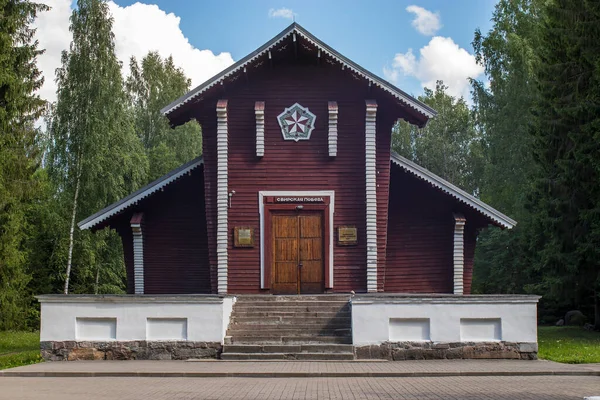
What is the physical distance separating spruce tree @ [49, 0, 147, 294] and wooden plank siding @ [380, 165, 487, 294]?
54.6ft

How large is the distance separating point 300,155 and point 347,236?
2.64 meters

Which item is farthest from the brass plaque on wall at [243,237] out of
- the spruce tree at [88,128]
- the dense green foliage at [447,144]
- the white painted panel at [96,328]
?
the dense green foliage at [447,144]

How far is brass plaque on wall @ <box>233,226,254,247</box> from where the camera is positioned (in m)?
22.0

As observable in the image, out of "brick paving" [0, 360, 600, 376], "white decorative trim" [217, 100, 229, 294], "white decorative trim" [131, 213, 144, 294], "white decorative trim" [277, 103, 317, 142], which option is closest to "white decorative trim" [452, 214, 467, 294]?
"white decorative trim" [277, 103, 317, 142]

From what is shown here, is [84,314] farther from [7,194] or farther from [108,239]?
[108,239]

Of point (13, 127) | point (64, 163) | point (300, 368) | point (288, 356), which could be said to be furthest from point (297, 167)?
point (64, 163)

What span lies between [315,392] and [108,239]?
2918 centimetres

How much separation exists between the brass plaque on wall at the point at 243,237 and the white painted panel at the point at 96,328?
531 centimetres

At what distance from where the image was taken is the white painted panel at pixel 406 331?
56.6 feet

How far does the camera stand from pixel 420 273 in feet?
79.2

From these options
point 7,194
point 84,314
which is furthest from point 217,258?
point 7,194

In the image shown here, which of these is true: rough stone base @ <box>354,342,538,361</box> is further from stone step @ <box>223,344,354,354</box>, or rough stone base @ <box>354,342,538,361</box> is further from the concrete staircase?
the concrete staircase

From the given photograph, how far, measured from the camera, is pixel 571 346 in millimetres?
20625

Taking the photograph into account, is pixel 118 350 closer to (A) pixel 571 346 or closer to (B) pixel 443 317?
(B) pixel 443 317
